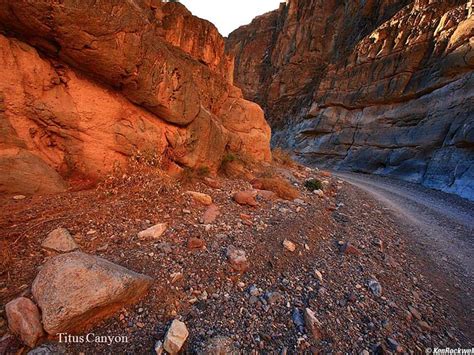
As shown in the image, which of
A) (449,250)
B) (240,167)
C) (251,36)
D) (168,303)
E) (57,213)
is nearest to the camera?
(168,303)

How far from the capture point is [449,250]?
5344mm

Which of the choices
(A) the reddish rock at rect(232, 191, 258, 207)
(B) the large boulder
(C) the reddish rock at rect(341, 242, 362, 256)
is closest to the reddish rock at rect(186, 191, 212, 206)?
(A) the reddish rock at rect(232, 191, 258, 207)

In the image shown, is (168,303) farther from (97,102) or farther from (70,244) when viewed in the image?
(97,102)

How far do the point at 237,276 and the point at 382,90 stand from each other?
23.8 m

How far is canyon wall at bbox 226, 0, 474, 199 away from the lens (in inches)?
537

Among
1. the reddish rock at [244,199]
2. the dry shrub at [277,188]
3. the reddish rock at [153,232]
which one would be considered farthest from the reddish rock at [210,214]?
the dry shrub at [277,188]

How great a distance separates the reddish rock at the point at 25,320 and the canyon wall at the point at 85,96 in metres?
2.47

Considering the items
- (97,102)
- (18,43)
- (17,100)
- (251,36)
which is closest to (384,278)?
(97,102)

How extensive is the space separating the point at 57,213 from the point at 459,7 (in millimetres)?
25816

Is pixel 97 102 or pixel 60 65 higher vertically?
pixel 60 65

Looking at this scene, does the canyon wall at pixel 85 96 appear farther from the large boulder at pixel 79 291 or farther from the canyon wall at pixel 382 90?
the canyon wall at pixel 382 90

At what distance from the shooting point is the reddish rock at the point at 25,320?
1861mm

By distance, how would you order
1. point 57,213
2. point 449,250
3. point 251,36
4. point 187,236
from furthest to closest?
point 251,36 < point 449,250 < point 187,236 < point 57,213

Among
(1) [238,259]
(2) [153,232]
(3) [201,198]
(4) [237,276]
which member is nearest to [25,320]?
(2) [153,232]
